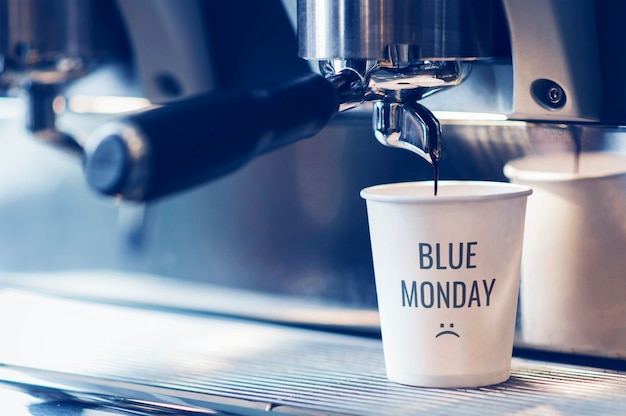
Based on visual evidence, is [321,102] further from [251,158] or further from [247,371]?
[247,371]

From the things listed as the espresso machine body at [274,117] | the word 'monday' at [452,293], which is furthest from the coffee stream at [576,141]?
the word 'monday' at [452,293]

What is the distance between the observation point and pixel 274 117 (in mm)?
450

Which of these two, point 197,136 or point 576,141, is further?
point 576,141

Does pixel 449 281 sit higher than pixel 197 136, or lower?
lower

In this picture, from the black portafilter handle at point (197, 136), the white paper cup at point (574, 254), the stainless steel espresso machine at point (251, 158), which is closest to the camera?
A: the black portafilter handle at point (197, 136)

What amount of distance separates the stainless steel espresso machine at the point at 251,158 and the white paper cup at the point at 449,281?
0.07 feet

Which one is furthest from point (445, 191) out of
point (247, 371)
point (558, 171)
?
point (247, 371)

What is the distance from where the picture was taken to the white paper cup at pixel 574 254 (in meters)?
0.62

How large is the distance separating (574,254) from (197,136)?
324mm

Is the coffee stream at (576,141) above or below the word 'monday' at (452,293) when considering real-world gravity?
above

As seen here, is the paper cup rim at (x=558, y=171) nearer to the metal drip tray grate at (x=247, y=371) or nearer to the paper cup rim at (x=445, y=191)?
the paper cup rim at (x=445, y=191)

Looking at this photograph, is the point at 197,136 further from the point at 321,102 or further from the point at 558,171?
the point at 558,171

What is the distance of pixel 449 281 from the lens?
0.56 metres

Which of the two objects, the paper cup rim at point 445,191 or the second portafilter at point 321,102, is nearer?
the second portafilter at point 321,102
